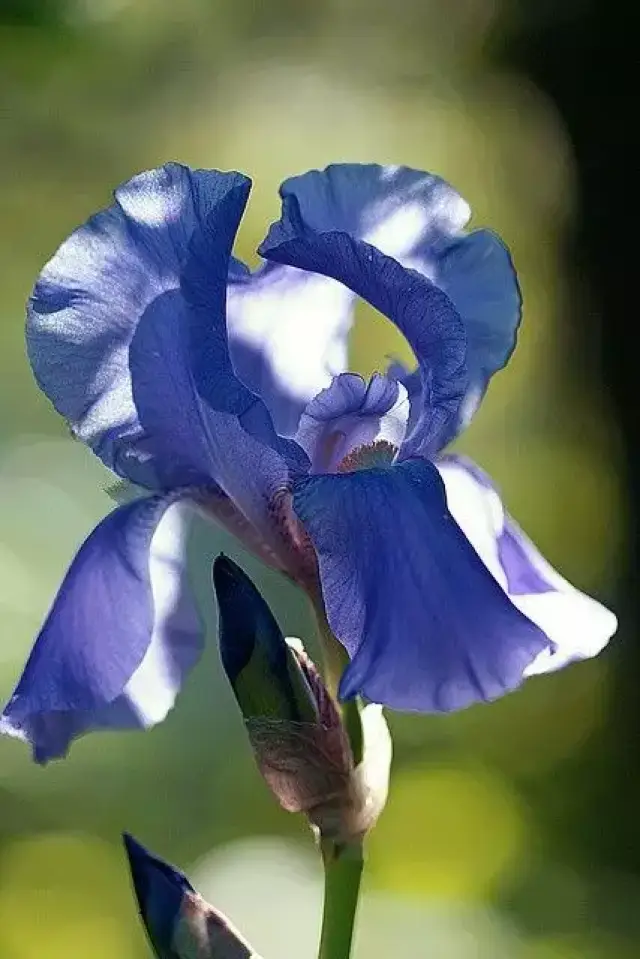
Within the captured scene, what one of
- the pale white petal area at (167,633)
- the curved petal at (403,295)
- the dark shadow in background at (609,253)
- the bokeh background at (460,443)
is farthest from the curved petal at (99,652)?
the dark shadow in background at (609,253)

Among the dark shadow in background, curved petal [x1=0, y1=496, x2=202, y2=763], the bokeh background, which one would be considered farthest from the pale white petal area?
the dark shadow in background

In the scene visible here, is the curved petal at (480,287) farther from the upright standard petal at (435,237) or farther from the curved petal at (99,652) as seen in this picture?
the curved petal at (99,652)

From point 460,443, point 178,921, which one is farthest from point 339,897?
point 460,443

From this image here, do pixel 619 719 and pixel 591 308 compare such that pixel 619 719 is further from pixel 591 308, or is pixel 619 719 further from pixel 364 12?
pixel 364 12

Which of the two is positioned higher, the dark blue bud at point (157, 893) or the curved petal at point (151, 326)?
the curved petal at point (151, 326)

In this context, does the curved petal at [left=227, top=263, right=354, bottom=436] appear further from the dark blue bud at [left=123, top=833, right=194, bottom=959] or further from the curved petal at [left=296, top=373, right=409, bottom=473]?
the dark blue bud at [left=123, top=833, right=194, bottom=959]

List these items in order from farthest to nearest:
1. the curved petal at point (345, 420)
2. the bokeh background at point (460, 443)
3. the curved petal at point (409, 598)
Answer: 1. the bokeh background at point (460, 443)
2. the curved petal at point (345, 420)
3. the curved petal at point (409, 598)

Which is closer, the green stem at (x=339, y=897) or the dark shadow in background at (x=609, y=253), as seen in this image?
the green stem at (x=339, y=897)

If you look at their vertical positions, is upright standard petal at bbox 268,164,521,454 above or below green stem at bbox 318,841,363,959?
above
